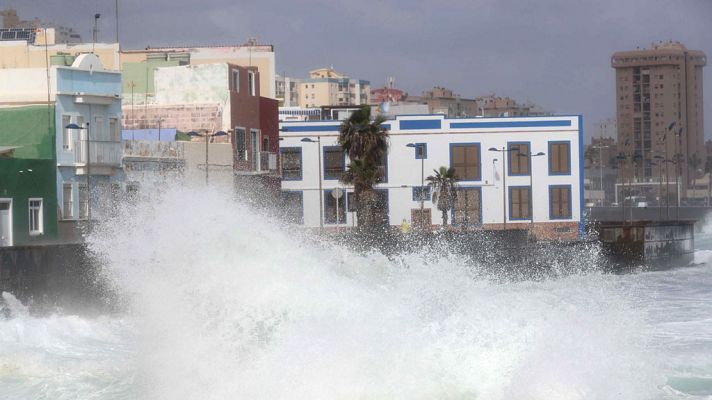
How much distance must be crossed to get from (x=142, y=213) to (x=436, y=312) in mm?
7257

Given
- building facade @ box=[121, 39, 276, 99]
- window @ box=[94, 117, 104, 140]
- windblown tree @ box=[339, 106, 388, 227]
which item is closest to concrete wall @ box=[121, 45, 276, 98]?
building facade @ box=[121, 39, 276, 99]

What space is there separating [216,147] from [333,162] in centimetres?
1606

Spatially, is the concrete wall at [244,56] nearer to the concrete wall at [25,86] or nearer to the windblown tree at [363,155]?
the windblown tree at [363,155]

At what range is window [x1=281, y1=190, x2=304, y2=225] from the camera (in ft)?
191

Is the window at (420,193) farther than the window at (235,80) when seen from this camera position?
Yes

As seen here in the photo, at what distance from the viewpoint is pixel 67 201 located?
3922 cm

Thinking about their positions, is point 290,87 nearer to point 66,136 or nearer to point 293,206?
point 293,206

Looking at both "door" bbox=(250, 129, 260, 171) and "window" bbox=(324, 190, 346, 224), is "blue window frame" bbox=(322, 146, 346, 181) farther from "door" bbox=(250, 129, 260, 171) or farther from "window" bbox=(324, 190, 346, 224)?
"door" bbox=(250, 129, 260, 171)

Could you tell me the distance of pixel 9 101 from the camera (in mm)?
40719

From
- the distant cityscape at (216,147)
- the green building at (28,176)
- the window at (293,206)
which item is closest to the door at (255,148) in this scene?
the distant cityscape at (216,147)

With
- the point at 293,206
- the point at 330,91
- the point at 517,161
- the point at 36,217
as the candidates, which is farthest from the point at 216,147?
the point at 330,91

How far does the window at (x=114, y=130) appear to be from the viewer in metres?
41.9

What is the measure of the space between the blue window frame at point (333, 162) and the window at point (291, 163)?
46.3 inches

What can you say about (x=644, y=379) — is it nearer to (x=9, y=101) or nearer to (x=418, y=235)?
(x=9, y=101)
